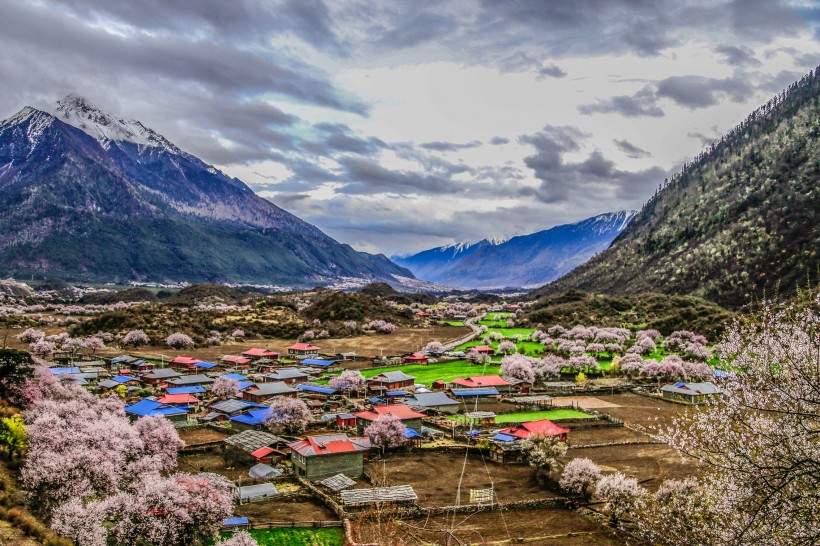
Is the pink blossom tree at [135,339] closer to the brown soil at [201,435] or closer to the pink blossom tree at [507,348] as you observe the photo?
the brown soil at [201,435]

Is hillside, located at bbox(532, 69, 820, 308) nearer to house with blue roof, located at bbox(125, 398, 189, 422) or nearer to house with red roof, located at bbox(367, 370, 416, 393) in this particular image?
house with red roof, located at bbox(367, 370, 416, 393)

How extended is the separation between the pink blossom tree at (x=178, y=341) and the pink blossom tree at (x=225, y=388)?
1695 inches

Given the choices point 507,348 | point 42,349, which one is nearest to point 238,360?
point 42,349

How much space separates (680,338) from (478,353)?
31216mm

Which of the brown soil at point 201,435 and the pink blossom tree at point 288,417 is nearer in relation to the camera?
the brown soil at point 201,435

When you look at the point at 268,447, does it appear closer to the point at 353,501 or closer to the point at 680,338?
the point at 353,501

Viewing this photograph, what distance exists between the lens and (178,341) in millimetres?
100188

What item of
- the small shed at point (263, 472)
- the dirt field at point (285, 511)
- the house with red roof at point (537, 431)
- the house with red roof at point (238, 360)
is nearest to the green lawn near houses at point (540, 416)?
the house with red roof at point (537, 431)

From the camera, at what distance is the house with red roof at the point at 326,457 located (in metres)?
36.6

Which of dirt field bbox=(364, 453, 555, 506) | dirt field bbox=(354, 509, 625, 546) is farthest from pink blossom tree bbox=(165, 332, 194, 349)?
dirt field bbox=(354, 509, 625, 546)

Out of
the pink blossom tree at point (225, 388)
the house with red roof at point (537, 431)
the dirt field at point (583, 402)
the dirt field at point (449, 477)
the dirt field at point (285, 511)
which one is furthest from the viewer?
the pink blossom tree at point (225, 388)

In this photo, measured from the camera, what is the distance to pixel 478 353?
3487 inches

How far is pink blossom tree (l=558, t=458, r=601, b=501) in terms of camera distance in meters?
33.0

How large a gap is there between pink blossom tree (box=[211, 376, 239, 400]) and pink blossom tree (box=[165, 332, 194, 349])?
141 ft
